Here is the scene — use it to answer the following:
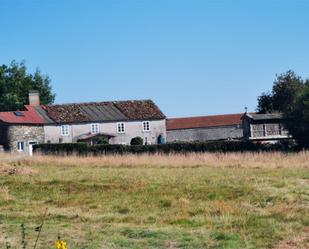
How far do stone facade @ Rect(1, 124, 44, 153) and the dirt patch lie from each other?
55681mm

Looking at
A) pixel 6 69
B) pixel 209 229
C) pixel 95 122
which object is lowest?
pixel 209 229

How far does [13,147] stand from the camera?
64.2m

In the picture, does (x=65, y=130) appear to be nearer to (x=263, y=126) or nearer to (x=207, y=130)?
(x=207, y=130)

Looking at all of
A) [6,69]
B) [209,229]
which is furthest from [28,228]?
[6,69]

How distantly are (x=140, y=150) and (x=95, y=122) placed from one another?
818 inches

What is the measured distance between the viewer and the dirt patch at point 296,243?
10.8 metres

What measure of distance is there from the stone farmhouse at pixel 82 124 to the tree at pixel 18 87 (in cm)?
1269

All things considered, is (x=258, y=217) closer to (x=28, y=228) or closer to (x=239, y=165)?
(x=28, y=228)

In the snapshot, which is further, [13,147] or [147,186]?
[13,147]

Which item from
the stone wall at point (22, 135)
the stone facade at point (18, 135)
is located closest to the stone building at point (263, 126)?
the stone wall at point (22, 135)

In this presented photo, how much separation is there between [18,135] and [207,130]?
27302 millimetres

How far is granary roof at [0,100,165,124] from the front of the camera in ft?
223

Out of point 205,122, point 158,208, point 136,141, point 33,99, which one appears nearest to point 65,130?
point 33,99

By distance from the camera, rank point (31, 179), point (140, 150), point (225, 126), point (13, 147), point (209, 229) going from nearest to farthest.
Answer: point (209, 229)
point (31, 179)
point (140, 150)
point (13, 147)
point (225, 126)
